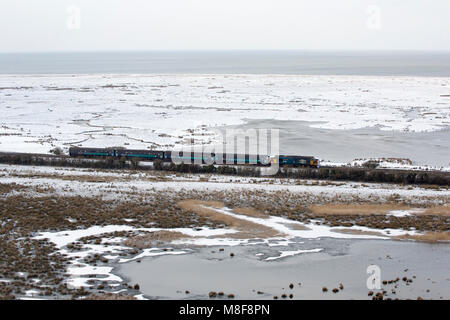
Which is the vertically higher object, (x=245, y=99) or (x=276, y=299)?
(x=245, y=99)

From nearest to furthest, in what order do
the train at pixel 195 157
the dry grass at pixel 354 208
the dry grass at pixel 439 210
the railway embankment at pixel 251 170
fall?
the dry grass at pixel 439 210
the dry grass at pixel 354 208
the railway embankment at pixel 251 170
the train at pixel 195 157

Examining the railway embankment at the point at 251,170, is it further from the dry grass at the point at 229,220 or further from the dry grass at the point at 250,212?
the dry grass at the point at 250,212

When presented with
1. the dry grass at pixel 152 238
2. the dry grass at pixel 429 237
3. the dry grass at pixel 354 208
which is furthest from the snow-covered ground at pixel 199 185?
the dry grass at pixel 152 238

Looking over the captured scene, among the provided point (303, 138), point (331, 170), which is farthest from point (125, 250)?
point (303, 138)

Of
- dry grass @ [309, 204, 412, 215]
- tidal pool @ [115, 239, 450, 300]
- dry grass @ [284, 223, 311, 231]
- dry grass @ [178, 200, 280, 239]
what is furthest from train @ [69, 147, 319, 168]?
tidal pool @ [115, 239, 450, 300]

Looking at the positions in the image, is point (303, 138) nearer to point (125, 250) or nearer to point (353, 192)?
point (353, 192)

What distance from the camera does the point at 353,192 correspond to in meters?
30.5

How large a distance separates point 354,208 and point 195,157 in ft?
48.7

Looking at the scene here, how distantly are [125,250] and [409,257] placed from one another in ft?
40.8

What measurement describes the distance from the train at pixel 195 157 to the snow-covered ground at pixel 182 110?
15.1 feet

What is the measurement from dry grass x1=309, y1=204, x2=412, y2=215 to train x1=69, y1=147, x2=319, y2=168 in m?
8.82

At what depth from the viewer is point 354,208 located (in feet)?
89.6

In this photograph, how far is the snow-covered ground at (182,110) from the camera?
49.2 metres

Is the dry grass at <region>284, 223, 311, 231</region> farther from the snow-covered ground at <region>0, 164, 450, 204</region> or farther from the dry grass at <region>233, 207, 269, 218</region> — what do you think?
the snow-covered ground at <region>0, 164, 450, 204</region>
